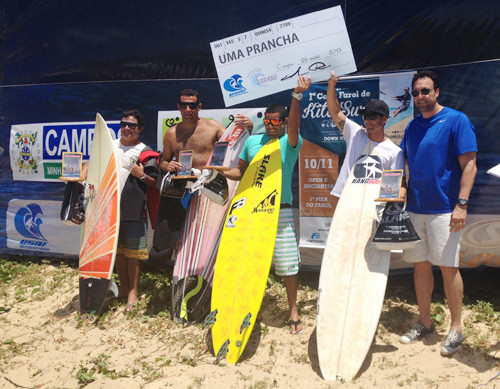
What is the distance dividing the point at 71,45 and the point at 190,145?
1867 millimetres

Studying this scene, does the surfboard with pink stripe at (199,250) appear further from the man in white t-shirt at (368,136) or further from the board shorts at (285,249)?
the man in white t-shirt at (368,136)

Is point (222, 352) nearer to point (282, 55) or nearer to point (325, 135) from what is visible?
point (325, 135)

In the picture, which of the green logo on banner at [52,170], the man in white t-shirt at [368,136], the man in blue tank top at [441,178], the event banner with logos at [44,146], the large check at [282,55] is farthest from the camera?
the green logo on banner at [52,170]

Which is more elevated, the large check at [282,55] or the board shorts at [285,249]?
the large check at [282,55]

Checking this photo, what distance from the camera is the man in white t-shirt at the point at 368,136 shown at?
299cm

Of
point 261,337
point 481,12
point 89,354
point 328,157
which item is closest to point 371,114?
point 328,157

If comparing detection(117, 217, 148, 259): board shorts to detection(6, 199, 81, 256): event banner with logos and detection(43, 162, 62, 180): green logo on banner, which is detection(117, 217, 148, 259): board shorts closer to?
detection(6, 199, 81, 256): event banner with logos

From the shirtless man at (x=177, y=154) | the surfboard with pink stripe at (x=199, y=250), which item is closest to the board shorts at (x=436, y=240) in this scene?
the surfboard with pink stripe at (x=199, y=250)

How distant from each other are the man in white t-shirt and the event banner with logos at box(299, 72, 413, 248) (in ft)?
1.52

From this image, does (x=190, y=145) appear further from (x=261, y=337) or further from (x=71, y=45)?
(x=71, y=45)

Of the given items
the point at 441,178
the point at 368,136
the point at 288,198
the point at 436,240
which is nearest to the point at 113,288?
the point at 288,198

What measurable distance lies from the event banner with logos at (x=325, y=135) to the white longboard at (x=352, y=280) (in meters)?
0.55

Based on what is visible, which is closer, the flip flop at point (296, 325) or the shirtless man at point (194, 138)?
the flip flop at point (296, 325)

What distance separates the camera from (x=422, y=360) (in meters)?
2.76
